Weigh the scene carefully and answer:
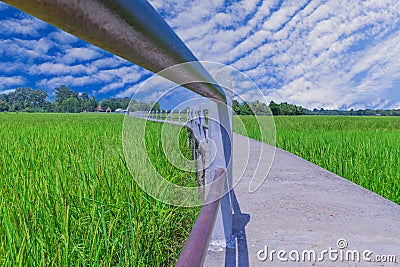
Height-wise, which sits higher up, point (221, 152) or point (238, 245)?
point (221, 152)

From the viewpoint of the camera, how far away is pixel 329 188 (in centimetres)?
311

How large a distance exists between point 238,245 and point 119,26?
168 cm

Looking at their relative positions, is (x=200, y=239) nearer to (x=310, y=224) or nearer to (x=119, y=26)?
(x=119, y=26)

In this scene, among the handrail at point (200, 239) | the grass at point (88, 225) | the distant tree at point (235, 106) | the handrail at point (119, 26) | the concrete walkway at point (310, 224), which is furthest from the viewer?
the concrete walkway at point (310, 224)

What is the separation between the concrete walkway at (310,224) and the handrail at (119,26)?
3.82 ft

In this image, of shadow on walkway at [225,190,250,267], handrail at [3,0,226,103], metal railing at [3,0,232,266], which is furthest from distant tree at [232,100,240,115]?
handrail at [3,0,226,103]

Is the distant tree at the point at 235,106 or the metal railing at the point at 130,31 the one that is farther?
the distant tree at the point at 235,106

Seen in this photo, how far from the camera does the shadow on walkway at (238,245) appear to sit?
5.43 ft

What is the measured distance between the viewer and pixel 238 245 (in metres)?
1.84

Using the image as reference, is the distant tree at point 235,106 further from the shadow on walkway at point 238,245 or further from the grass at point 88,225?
the grass at point 88,225

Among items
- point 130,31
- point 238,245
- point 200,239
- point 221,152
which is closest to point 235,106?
point 221,152

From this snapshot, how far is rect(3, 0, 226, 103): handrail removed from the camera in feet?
0.79

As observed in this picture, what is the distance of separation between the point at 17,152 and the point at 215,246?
9.37 feet

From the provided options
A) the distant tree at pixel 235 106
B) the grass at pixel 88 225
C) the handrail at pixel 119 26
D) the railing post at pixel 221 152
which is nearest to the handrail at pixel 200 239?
the handrail at pixel 119 26
